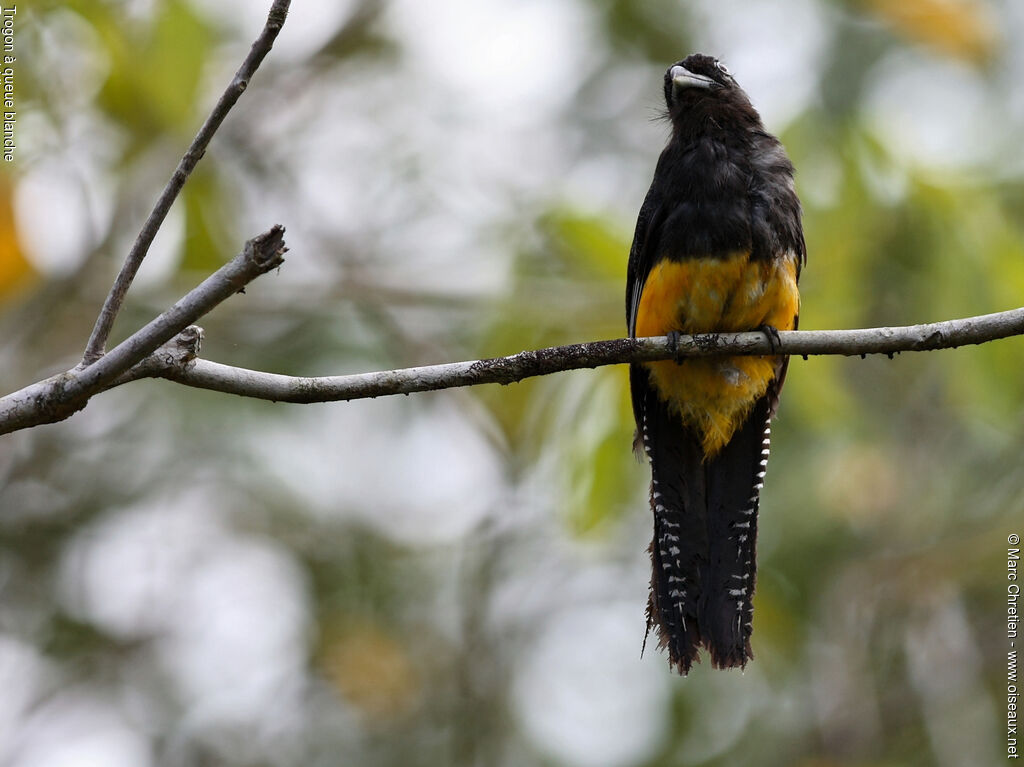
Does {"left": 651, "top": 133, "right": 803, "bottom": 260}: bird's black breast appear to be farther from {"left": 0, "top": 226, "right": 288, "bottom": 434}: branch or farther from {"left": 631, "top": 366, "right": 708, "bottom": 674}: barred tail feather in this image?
{"left": 0, "top": 226, "right": 288, "bottom": 434}: branch

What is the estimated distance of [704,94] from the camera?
14.9 ft

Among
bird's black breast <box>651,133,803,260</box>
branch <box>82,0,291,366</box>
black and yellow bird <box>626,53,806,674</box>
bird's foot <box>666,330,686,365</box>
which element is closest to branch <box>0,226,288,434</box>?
branch <box>82,0,291,366</box>

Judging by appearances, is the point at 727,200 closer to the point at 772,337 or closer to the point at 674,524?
the point at 772,337

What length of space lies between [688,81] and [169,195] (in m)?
2.64

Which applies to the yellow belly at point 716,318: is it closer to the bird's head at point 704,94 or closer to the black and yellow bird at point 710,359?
the black and yellow bird at point 710,359

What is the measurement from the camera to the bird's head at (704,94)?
176 inches

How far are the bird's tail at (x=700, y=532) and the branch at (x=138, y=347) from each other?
6.93 feet

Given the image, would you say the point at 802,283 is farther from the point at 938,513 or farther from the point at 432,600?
the point at 432,600

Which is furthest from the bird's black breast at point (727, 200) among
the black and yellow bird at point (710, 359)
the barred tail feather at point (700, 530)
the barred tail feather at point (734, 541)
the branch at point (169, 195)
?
the branch at point (169, 195)

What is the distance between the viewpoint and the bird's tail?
3.90 m

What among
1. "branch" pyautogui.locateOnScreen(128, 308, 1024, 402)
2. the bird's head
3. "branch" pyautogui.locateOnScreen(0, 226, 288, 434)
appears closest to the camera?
"branch" pyautogui.locateOnScreen(0, 226, 288, 434)

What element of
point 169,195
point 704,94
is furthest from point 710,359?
point 169,195

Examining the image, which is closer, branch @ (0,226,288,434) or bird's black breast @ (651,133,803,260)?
branch @ (0,226,288,434)

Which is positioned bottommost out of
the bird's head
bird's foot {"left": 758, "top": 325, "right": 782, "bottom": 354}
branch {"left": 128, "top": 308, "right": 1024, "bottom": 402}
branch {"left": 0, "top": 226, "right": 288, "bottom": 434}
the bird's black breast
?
branch {"left": 0, "top": 226, "right": 288, "bottom": 434}
